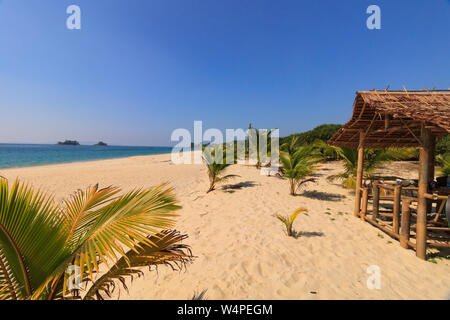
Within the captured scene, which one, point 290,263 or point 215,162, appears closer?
point 290,263

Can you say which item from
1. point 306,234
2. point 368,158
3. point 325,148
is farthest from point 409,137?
point 325,148

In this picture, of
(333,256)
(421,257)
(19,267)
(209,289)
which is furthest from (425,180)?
(19,267)

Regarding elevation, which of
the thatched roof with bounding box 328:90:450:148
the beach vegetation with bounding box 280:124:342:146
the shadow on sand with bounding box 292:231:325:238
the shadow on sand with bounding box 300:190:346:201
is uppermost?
the beach vegetation with bounding box 280:124:342:146

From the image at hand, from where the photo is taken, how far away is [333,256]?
9.93 feet

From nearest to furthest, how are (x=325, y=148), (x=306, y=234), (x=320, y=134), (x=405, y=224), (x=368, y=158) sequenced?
(x=405, y=224) → (x=306, y=234) → (x=368, y=158) → (x=325, y=148) → (x=320, y=134)

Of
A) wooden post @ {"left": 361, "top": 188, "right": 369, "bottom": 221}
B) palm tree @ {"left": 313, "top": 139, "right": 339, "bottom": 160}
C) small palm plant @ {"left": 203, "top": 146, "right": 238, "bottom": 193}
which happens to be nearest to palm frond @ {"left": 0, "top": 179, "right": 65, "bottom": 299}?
wooden post @ {"left": 361, "top": 188, "right": 369, "bottom": 221}

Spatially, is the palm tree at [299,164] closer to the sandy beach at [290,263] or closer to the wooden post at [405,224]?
the sandy beach at [290,263]

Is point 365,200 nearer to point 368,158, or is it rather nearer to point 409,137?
point 409,137

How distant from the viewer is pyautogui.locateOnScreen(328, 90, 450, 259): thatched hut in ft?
9.86

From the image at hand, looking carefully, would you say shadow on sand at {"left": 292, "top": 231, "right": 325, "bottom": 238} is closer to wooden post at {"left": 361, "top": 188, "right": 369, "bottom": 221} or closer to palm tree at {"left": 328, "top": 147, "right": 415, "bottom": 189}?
wooden post at {"left": 361, "top": 188, "right": 369, "bottom": 221}

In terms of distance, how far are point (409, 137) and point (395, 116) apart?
3639 millimetres

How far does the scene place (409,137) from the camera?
18.2 ft

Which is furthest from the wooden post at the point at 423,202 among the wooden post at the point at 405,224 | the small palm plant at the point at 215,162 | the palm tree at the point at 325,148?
the small palm plant at the point at 215,162

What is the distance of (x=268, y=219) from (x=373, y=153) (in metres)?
6.52
